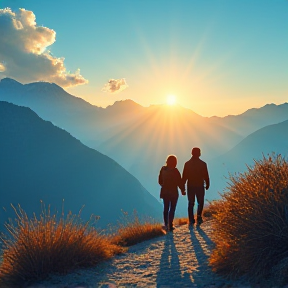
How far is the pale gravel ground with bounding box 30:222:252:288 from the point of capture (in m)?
4.58

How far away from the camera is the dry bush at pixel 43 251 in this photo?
4.80m

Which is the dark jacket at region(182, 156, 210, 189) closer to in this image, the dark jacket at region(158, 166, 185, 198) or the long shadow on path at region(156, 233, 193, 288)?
the dark jacket at region(158, 166, 185, 198)

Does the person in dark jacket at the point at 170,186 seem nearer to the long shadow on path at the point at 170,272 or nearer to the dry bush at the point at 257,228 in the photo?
the long shadow on path at the point at 170,272

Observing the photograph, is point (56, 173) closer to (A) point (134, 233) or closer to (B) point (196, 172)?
(B) point (196, 172)

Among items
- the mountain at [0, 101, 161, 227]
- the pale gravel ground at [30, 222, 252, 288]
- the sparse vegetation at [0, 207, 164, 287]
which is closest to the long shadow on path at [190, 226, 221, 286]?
the pale gravel ground at [30, 222, 252, 288]

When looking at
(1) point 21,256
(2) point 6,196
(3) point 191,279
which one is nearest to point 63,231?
(1) point 21,256

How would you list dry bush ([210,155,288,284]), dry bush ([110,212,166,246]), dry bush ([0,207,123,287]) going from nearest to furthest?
1. dry bush ([210,155,288,284])
2. dry bush ([0,207,123,287])
3. dry bush ([110,212,166,246])

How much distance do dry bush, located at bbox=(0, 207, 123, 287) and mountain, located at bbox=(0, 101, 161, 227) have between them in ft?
357

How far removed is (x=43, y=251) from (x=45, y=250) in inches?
1.3

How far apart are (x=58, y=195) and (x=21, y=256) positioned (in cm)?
12079

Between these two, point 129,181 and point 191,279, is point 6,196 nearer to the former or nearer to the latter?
point 129,181

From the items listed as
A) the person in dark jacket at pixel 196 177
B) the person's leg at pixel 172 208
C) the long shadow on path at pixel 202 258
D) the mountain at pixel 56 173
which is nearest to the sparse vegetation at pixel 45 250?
the long shadow on path at pixel 202 258

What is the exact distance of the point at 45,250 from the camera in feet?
16.4

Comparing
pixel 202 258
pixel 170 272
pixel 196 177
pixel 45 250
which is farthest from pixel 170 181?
pixel 45 250
